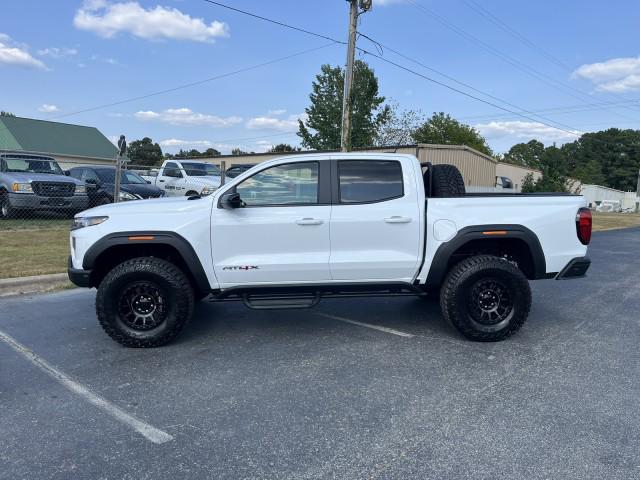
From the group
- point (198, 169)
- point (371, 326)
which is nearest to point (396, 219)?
point (371, 326)

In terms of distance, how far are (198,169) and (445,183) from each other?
12506 mm

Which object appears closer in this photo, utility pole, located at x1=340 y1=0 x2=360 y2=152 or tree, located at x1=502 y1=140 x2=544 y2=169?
utility pole, located at x1=340 y1=0 x2=360 y2=152

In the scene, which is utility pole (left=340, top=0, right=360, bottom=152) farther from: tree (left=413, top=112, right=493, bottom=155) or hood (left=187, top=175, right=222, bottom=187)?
tree (left=413, top=112, right=493, bottom=155)

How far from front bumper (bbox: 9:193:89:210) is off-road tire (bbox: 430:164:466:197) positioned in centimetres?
1024

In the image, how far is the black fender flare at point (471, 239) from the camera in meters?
4.78

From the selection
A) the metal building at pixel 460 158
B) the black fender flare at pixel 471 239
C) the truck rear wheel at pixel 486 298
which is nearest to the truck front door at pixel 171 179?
the metal building at pixel 460 158

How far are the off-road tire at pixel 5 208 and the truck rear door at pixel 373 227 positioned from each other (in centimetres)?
1063

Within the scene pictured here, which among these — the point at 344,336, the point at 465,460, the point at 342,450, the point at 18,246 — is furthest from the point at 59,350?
the point at 18,246

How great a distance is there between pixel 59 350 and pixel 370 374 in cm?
287

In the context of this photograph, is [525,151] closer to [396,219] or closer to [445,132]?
[445,132]

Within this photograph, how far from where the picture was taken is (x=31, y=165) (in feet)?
42.9

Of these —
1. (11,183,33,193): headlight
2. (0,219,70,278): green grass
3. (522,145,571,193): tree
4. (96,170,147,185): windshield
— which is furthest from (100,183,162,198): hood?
(522,145,571,193): tree

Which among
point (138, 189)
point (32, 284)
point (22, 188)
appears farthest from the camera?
point (138, 189)

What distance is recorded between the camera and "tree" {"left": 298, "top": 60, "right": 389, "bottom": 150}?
30.4 metres
